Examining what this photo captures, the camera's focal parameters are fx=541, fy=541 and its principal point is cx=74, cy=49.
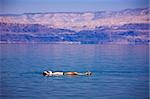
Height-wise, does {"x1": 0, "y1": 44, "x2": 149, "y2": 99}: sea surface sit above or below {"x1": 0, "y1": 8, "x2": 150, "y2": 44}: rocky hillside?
below

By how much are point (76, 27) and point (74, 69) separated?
1.67 feet

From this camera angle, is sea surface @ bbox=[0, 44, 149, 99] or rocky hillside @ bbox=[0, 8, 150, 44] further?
rocky hillside @ bbox=[0, 8, 150, 44]

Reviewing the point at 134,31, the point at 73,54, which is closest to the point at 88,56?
the point at 73,54

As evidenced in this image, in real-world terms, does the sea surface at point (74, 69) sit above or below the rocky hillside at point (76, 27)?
below

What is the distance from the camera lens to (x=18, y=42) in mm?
6395

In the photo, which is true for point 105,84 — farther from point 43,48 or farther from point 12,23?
point 12,23

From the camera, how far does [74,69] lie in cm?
633

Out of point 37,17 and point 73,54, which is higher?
point 37,17

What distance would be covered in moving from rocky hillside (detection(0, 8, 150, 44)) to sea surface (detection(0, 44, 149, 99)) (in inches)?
3.6

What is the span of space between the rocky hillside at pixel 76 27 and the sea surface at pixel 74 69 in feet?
0.30

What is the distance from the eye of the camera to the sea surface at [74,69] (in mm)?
5898

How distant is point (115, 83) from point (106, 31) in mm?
620

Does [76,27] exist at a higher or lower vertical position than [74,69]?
higher

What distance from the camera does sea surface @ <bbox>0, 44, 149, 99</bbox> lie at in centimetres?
590
